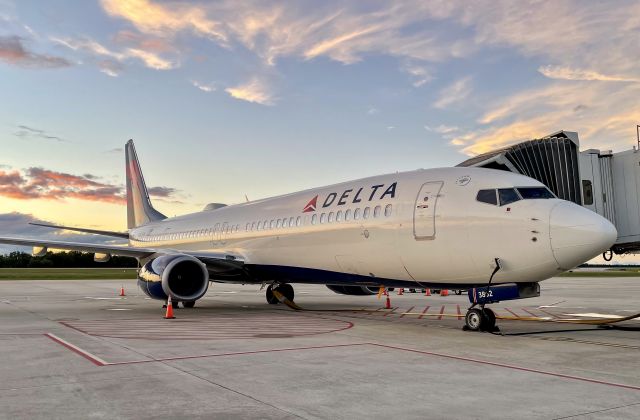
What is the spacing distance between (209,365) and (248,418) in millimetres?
2799

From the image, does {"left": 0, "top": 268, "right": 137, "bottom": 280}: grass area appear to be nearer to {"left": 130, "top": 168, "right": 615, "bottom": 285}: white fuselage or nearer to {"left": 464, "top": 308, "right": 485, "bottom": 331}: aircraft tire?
{"left": 130, "top": 168, "right": 615, "bottom": 285}: white fuselage

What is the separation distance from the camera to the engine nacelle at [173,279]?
15.6 m

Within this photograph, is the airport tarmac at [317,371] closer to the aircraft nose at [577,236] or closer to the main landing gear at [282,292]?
the aircraft nose at [577,236]

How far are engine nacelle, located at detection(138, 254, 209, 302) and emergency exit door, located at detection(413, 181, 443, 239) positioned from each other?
675 centimetres

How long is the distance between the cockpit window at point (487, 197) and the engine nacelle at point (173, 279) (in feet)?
27.1

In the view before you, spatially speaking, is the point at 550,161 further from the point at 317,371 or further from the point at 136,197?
the point at 136,197

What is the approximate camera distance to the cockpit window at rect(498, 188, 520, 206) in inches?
437

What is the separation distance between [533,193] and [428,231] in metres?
2.29

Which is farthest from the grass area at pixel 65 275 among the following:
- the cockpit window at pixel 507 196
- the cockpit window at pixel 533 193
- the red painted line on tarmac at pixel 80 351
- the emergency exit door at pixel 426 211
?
the cockpit window at pixel 533 193

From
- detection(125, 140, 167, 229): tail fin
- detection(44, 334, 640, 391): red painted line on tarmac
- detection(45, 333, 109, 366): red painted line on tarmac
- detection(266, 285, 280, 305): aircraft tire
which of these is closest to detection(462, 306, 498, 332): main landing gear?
detection(44, 334, 640, 391): red painted line on tarmac

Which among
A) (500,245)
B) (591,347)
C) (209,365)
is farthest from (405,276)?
(209,365)

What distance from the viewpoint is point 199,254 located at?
18.4 m

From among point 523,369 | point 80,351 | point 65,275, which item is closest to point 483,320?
point 523,369

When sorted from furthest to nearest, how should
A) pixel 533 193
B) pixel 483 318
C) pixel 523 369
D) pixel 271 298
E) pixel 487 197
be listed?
pixel 271 298 → pixel 487 197 → pixel 483 318 → pixel 533 193 → pixel 523 369
